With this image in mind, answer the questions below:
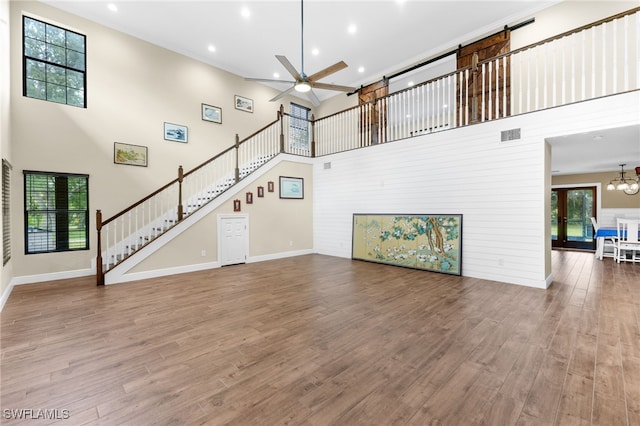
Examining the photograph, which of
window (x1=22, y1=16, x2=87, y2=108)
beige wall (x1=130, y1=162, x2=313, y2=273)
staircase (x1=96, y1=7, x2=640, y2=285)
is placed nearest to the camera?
staircase (x1=96, y1=7, x2=640, y2=285)

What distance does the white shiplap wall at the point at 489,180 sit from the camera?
461 centimetres

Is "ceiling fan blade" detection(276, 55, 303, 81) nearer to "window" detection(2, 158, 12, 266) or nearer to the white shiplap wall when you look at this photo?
the white shiplap wall

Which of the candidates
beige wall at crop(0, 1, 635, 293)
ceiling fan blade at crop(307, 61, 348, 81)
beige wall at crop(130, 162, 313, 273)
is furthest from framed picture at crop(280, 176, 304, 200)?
ceiling fan blade at crop(307, 61, 348, 81)

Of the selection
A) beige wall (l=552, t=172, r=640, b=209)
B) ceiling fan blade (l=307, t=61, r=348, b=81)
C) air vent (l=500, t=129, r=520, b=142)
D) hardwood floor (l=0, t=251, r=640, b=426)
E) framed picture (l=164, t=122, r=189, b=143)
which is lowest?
hardwood floor (l=0, t=251, r=640, b=426)

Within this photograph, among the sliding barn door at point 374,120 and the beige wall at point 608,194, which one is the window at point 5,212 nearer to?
the sliding barn door at point 374,120

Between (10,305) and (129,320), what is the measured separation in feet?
7.58

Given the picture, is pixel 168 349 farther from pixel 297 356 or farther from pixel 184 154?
pixel 184 154

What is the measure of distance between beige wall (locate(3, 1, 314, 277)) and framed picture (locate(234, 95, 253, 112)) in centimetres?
35

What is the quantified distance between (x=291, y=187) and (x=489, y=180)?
5338mm

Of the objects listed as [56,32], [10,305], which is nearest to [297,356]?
[10,305]

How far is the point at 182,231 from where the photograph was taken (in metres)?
6.21

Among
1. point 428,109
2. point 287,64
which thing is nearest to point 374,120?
point 428,109

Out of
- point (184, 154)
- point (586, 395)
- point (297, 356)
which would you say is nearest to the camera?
point (586, 395)

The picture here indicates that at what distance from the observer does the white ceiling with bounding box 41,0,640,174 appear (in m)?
5.92
